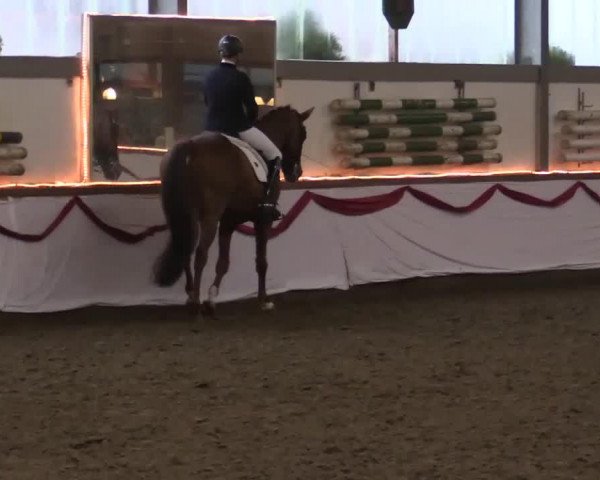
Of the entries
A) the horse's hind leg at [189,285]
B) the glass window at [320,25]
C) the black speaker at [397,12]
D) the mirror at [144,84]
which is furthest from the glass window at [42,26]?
the black speaker at [397,12]

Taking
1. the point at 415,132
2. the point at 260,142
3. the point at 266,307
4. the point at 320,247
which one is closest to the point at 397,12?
the point at 415,132

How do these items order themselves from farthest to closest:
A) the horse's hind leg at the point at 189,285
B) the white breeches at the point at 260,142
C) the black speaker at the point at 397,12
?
the black speaker at the point at 397,12 < the white breeches at the point at 260,142 < the horse's hind leg at the point at 189,285

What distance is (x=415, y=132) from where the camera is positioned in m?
10.3

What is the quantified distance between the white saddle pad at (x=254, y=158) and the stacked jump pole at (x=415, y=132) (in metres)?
1.83

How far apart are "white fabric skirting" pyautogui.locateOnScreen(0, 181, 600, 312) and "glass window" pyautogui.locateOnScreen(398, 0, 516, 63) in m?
1.54

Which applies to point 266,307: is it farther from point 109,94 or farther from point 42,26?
point 42,26

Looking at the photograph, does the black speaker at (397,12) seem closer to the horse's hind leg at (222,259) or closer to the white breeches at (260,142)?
the white breeches at (260,142)

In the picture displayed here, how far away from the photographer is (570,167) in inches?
442

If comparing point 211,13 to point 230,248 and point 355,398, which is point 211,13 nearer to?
point 230,248

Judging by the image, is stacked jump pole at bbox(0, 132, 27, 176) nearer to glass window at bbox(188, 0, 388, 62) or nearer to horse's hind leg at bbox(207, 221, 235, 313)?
horse's hind leg at bbox(207, 221, 235, 313)

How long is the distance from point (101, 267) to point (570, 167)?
482cm

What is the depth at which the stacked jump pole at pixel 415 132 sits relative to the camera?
9.95 metres

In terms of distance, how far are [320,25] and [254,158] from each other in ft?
8.48

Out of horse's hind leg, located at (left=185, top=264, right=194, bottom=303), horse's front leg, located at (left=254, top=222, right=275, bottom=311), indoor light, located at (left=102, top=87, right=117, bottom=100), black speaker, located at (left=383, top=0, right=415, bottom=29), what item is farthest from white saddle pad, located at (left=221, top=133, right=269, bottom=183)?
black speaker, located at (left=383, top=0, right=415, bottom=29)
